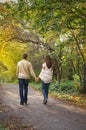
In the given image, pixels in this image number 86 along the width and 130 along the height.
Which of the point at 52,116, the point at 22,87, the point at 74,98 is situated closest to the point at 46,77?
the point at 22,87

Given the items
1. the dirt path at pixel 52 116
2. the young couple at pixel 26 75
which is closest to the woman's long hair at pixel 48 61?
the young couple at pixel 26 75

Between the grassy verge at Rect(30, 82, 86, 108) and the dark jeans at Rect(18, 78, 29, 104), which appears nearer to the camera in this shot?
the dark jeans at Rect(18, 78, 29, 104)

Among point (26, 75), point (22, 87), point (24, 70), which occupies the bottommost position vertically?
point (22, 87)

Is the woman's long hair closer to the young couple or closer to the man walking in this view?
the young couple

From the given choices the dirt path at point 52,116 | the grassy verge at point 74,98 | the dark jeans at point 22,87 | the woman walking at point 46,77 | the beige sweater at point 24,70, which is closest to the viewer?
the dirt path at point 52,116

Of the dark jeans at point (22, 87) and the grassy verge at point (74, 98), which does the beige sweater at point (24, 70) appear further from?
the grassy verge at point (74, 98)

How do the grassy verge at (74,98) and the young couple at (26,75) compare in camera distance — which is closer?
the young couple at (26,75)

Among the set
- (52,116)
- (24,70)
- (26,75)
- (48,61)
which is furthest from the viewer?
(48,61)

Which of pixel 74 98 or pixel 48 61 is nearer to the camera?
pixel 48 61

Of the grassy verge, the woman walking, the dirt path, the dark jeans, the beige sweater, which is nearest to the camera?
the dirt path

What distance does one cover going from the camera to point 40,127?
28.7 ft

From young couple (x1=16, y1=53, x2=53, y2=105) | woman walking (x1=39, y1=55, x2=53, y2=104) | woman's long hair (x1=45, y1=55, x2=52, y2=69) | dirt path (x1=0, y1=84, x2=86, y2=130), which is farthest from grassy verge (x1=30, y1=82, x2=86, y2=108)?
woman's long hair (x1=45, y1=55, x2=52, y2=69)

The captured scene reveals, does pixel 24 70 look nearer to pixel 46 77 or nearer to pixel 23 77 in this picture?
pixel 23 77

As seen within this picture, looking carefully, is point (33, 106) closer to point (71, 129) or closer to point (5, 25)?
point (71, 129)
